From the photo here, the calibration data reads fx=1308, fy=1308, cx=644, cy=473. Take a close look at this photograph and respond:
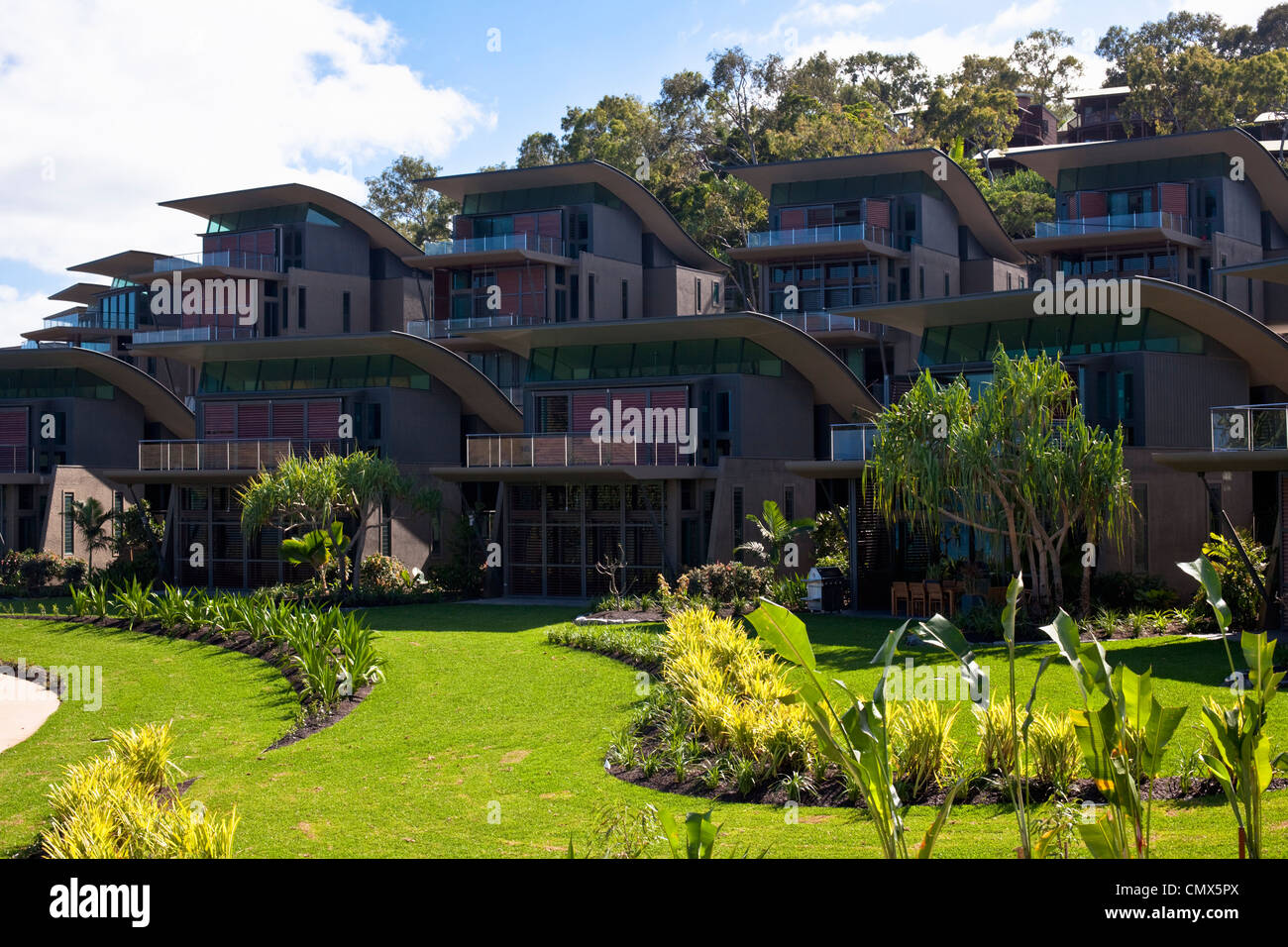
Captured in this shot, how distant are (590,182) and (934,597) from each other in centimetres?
2904

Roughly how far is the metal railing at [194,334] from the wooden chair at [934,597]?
31728 mm

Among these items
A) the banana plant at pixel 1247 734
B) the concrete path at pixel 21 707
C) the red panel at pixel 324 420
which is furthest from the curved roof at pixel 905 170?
the banana plant at pixel 1247 734

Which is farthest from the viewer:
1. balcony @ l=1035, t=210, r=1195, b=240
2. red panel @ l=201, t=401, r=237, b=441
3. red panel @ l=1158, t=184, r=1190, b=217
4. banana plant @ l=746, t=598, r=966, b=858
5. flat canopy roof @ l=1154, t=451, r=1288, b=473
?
red panel @ l=1158, t=184, r=1190, b=217

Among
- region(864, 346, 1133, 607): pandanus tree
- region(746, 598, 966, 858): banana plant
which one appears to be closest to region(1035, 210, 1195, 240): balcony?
region(864, 346, 1133, 607): pandanus tree

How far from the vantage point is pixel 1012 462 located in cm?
2212

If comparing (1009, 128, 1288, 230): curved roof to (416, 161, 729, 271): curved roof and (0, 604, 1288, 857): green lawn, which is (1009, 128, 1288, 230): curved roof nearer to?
(416, 161, 729, 271): curved roof

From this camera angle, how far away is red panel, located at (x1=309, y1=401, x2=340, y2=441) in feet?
122

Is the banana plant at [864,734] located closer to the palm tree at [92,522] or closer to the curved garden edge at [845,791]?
the curved garden edge at [845,791]

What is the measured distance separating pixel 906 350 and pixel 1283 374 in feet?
56.5

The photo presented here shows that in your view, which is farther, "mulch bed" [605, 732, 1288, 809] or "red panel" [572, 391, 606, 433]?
"red panel" [572, 391, 606, 433]

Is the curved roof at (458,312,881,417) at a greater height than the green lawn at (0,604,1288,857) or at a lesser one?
greater

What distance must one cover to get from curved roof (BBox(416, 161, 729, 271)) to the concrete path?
30.7m

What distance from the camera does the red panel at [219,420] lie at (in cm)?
3847

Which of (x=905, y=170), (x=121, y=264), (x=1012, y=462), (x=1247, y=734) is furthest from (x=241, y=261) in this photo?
(x=1247, y=734)
